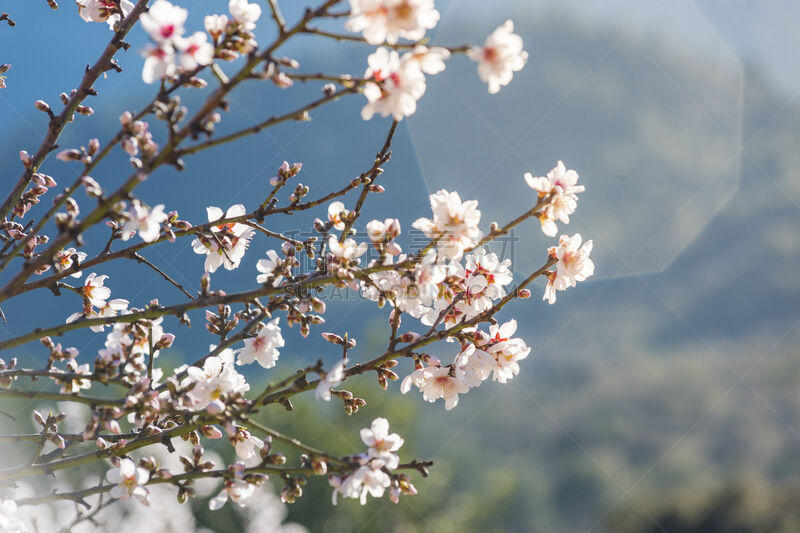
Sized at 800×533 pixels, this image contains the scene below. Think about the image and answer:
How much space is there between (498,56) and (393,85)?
0.23 metres

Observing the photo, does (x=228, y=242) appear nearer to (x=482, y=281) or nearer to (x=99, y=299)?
(x=99, y=299)

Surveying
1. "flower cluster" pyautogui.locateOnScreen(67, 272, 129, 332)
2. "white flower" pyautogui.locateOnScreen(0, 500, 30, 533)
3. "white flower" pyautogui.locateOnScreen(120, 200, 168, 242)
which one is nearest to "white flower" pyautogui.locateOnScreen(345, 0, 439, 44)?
"white flower" pyautogui.locateOnScreen(120, 200, 168, 242)

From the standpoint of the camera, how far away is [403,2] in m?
1.08

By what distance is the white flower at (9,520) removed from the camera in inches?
51.1

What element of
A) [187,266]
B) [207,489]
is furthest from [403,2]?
[187,266]

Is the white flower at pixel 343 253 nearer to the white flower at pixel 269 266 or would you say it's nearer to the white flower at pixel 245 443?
the white flower at pixel 269 266

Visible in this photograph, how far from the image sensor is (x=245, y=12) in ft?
4.30

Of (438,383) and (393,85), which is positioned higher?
(393,85)

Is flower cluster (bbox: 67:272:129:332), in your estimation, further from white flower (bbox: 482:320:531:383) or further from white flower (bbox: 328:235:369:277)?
white flower (bbox: 482:320:531:383)

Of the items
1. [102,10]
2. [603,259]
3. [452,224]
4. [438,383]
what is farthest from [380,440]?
[603,259]

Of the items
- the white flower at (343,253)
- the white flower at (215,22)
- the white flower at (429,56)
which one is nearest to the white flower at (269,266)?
the white flower at (343,253)

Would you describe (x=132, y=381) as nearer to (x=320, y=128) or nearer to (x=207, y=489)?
(x=207, y=489)

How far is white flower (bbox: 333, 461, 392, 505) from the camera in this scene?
134 cm

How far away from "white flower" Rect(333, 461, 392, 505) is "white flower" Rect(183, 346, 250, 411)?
0.35m
